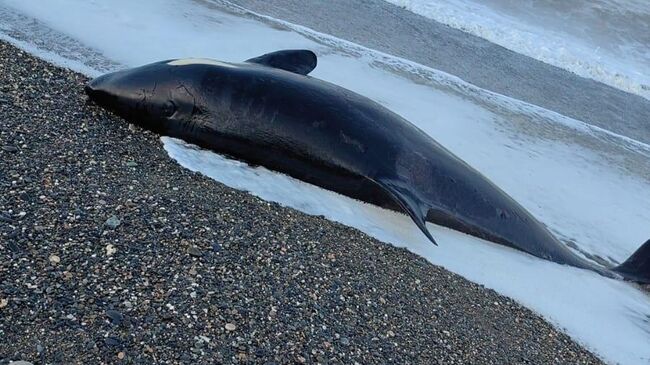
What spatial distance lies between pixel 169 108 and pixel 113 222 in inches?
64.8

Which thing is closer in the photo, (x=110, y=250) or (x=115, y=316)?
(x=115, y=316)

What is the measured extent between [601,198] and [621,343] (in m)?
2.46

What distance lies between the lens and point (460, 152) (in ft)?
21.0

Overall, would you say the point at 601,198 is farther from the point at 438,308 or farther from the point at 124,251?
the point at 124,251

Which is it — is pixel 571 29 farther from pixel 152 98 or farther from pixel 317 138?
pixel 152 98

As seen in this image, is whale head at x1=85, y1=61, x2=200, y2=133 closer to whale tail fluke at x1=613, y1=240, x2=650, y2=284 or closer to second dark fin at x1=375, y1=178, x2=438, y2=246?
second dark fin at x1=375, y1=178, x2=438, y2=246

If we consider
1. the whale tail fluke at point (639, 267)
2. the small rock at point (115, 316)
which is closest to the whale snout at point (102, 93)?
the small rock at point (115, 316)

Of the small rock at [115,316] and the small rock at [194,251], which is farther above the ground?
the small rock at [194,251]

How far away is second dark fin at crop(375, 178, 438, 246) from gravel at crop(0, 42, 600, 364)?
10.8 inches

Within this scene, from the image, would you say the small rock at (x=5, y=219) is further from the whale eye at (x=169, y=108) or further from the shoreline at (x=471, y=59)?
the shoreline at (x=471, y=59)

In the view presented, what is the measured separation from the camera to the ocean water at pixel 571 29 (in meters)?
12.3

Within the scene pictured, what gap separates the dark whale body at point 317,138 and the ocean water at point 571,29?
7.67 m

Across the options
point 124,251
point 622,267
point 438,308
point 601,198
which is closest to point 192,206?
point 124,251

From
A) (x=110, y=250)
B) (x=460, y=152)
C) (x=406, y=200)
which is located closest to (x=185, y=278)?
(x=110, y=250)
